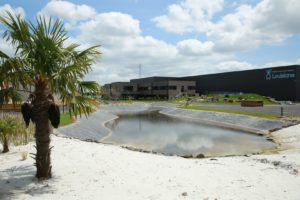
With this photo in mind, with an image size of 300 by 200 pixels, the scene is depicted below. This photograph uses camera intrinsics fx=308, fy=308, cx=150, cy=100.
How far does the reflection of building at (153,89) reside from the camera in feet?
375

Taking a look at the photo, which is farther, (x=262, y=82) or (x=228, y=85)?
(x=228, y=85)

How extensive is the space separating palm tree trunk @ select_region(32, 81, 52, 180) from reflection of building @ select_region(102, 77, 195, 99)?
3960 inches

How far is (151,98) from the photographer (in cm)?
12231

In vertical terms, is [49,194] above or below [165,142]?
above

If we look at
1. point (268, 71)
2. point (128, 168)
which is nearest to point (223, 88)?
point (268, 71)

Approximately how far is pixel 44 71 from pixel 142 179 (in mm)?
4880

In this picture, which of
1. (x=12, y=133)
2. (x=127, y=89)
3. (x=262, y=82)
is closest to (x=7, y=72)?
(x=12, y=133)

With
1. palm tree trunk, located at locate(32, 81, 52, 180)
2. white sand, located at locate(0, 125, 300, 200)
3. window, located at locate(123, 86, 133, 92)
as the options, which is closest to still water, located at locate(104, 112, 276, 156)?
white sand, located at locate(0, 125, 300, 200)

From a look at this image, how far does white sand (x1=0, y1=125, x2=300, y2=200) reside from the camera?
29.8 feet

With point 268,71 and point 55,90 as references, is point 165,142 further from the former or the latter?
point 268,71

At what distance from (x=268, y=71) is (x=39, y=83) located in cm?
8341

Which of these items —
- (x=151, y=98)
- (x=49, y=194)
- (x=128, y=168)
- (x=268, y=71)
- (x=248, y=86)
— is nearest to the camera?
(x=49, y=194)

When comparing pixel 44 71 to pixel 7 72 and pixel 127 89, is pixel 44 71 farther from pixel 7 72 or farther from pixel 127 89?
pixel 127 89

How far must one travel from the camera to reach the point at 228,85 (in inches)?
3969
